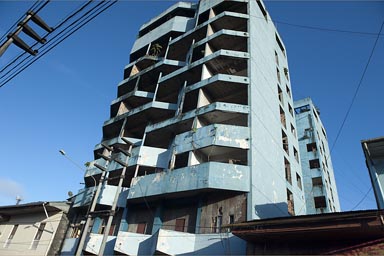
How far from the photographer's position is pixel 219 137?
754 inches

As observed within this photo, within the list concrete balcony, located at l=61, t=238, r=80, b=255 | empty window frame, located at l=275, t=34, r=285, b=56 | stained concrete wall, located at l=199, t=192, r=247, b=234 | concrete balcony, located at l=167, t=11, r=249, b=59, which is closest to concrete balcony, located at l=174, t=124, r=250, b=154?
stained concrete wall, located at l=199, t=192, r=247, b=234

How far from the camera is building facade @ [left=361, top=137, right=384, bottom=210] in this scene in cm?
1184

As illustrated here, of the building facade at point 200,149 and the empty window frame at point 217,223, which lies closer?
the empty window frame at point 217,223

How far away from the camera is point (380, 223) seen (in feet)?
30.3

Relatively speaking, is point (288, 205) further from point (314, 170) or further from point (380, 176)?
point (314, 170)

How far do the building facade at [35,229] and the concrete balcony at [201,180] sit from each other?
10.4 meters

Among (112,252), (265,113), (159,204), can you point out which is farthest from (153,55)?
(112,252)

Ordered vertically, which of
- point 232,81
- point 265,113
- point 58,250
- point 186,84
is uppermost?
point 186,84

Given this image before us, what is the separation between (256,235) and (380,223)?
4.87 metres

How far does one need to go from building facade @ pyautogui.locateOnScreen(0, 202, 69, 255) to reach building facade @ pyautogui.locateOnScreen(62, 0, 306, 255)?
1.21 meters

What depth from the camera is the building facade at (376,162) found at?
38.8ft

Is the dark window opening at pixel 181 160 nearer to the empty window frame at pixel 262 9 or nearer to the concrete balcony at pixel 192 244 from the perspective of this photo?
the concrete balcony at pixel 192 244

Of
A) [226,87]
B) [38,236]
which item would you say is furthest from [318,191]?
[38,236]

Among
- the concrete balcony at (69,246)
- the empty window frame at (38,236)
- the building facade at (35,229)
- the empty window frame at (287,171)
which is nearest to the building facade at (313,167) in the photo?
the empty window frame at (287,171)
